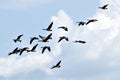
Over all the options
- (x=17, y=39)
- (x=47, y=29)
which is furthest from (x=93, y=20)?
(x=17, y=39)

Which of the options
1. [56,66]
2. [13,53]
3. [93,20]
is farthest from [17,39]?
[93,20]

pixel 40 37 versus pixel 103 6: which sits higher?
pixel 103 6

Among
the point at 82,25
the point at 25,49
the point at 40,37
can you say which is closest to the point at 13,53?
the point at 25,49

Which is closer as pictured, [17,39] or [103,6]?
[103,6]

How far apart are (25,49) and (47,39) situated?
1231cm

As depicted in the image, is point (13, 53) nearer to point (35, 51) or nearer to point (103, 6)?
point (35, 51)

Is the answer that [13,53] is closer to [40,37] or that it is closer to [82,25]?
[40,37]

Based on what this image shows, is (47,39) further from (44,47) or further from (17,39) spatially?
(17,39)

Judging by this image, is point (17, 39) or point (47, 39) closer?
point (47, 39)

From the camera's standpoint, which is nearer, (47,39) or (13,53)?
(47,39)

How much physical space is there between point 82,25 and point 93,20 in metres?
4.81

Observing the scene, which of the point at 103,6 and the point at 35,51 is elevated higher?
the point at 103,6

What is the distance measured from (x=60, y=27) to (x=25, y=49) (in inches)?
527

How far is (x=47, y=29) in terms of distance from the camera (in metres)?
129
